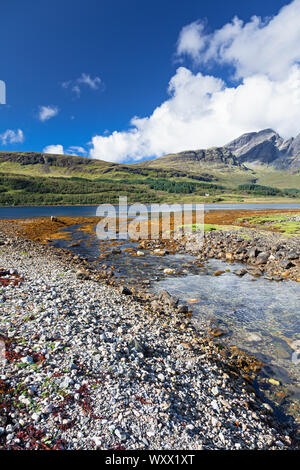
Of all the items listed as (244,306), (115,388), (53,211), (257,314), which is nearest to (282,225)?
(244,306)

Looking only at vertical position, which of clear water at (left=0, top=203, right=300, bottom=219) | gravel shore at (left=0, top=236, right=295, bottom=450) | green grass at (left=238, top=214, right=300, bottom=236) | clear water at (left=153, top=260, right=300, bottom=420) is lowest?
clear water at (left=153, top=260, right=300, bottom=420)

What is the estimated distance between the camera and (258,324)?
43.3 ft

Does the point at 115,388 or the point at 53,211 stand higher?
the point at 53,211

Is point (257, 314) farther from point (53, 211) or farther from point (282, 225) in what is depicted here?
point (53, 211)

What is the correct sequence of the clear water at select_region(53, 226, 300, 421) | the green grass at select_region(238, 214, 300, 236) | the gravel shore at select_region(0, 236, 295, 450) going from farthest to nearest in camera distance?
the green grass at select_region(238, 214, 300, 236), the clear water at select_region(53, 226, 300, 421), the gravel shore at select_region(0, 236, 295, 450)

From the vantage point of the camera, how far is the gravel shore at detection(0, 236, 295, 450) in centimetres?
546

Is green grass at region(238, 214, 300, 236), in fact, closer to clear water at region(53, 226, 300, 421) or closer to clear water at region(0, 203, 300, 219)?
clear water at region(53, 226, 300, 421)

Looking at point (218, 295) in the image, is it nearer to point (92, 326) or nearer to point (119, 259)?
point (92, 326)

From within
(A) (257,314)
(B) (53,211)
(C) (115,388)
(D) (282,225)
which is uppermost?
(B) (53,211)

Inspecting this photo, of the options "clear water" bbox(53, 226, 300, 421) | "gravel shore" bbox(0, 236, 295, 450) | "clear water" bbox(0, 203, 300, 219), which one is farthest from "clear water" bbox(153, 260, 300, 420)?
"clear water" bbox(0, 203, 300, 219)

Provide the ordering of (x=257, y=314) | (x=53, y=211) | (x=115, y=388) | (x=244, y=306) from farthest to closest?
1. (x=53, y=211)
2. (x=244, y=306)
3. (x=257, y=314)
4. (x=115, y=388)

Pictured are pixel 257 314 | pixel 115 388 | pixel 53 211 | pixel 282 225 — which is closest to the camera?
pixel 115 388

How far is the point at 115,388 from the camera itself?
681 cm

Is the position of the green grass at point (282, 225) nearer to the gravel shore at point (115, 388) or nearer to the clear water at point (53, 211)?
the gravel shore at point (115, 388)
